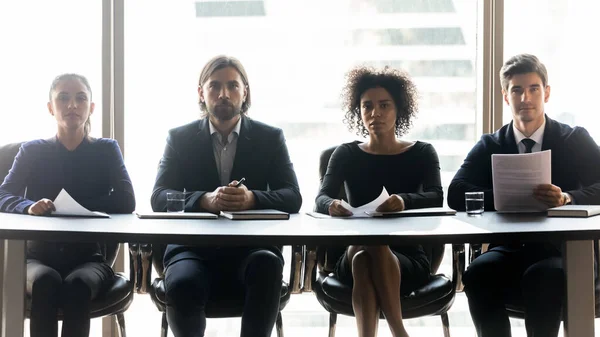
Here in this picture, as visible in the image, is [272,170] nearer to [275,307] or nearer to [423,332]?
[275,307]

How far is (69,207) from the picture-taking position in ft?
8.09

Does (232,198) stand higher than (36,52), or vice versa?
(36,52)

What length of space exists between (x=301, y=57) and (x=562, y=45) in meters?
1.45

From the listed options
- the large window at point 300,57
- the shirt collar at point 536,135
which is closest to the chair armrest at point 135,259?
the large window at point 300,57

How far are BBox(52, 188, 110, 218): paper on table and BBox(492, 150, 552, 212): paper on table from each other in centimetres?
152

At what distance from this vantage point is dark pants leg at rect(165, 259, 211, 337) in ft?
7.38

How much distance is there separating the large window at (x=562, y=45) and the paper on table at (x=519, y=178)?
3.60 feet

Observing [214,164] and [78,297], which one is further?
[214,164]

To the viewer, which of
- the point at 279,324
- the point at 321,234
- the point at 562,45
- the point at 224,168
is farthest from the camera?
the point at 562,45

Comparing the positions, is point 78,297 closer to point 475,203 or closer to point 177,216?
point 177,216

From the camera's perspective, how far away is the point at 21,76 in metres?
3.61

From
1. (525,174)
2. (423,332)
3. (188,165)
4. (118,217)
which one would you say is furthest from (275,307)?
(423,332)

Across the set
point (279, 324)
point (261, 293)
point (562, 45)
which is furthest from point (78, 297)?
point (562, 45)

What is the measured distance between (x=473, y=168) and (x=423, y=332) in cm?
121
